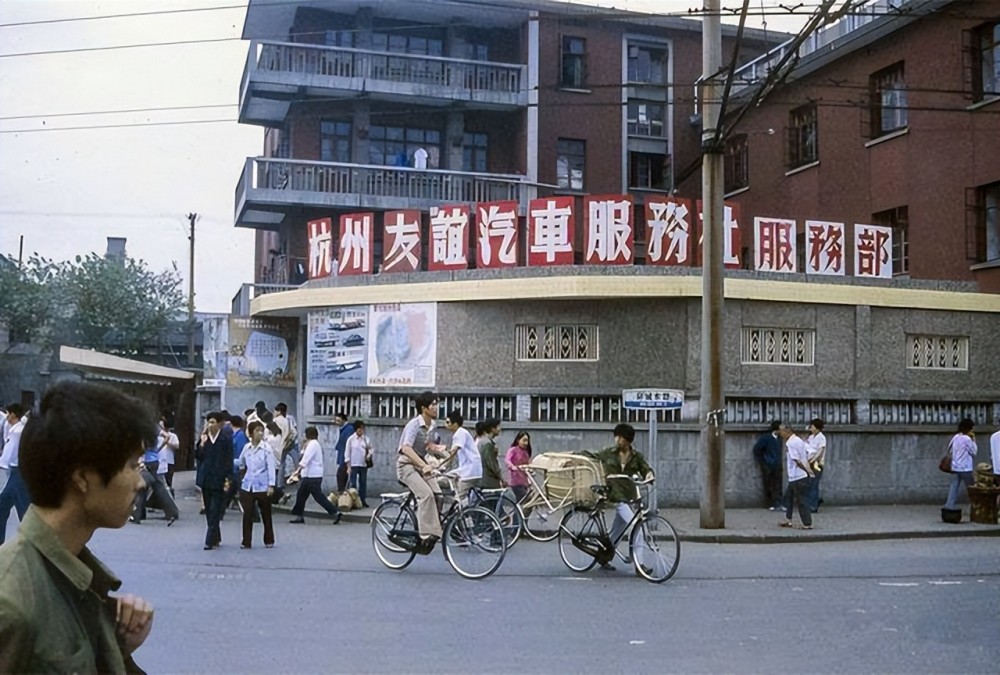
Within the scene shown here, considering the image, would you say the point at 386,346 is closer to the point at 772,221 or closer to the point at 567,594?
the point at 772,221

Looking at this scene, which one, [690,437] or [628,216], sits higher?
[628,216]

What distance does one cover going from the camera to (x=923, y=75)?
81.3ft

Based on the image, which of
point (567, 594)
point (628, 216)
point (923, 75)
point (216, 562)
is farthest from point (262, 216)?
point (567, 594)

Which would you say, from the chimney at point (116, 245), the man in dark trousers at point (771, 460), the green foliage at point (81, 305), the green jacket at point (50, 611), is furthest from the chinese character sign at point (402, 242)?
the chimney at point (116, 245)

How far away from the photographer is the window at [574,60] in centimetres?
3172

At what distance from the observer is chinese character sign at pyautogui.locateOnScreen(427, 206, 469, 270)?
20281mm

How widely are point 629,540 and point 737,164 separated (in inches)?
872

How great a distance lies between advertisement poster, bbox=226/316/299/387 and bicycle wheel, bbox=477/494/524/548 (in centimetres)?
1329

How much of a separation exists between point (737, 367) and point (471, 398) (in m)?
4.72

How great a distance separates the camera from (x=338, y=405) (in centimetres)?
2108

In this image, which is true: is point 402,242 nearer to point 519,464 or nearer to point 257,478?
point 519,464


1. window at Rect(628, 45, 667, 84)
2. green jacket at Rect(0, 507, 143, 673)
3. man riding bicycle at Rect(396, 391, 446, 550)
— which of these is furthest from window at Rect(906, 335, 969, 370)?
green jacket at Rect(0, 507, 143, 673)

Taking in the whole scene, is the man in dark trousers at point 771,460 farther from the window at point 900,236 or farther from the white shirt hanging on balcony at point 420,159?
the white shirt hanging on balcony at point 420,159

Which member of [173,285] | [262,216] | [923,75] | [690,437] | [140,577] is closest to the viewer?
[140,577]
